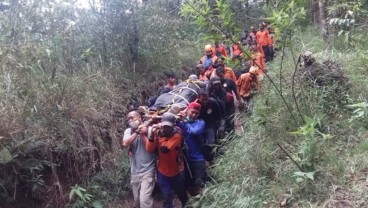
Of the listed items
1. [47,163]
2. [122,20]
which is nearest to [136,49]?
[122,20]

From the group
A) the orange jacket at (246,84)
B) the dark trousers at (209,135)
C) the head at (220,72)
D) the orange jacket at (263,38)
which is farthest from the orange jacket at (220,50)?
the dark trousers at (209,135)

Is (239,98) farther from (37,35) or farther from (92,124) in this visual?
(37,35)

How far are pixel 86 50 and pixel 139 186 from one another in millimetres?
4240

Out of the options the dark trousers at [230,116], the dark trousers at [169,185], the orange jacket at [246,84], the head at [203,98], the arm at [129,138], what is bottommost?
the dark trousers at [169,185]

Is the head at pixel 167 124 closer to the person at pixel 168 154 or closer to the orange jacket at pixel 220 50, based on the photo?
the person at pixel 168 154

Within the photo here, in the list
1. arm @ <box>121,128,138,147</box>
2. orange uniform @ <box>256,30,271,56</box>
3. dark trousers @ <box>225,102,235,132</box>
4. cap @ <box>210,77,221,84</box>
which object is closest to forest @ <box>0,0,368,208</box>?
dark trousers @ <box>225,102,235,132</box>

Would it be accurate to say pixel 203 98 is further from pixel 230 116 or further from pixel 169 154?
pixel 169 154

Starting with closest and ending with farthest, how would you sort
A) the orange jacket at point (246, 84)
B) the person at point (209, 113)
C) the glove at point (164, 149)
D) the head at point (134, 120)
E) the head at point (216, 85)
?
the glove at point (164, 149) → the head at point (134, 120) → the person at point (209, 113) → the head at point (216, 85) → the orange jacket at point (246, 84)

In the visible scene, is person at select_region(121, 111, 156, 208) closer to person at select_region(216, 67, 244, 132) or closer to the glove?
the glove

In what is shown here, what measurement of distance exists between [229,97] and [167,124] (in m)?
2.50

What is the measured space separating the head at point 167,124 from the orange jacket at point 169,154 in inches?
4.3

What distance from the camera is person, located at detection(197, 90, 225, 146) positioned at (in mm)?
7000

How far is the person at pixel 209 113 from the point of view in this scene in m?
7.00

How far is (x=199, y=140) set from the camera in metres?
6.36
